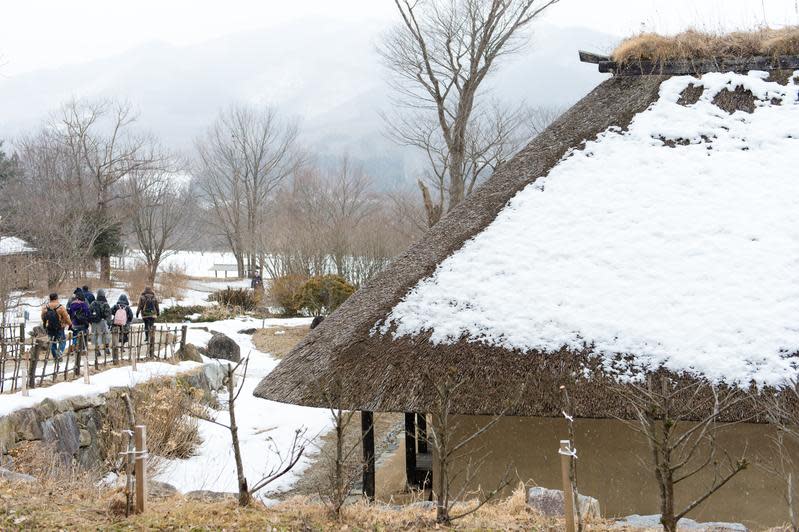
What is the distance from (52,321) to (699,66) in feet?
34.7

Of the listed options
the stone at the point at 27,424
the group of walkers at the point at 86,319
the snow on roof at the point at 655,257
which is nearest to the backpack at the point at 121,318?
the group of walkers at the point at 86,319

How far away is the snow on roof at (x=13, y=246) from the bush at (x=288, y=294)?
33.2ft

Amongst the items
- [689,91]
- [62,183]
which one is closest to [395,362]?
[689,91]

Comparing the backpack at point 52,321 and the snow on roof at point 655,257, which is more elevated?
the snow on roof at point 655,257

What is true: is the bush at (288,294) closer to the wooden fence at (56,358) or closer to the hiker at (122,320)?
the wooden fence at (56,358)

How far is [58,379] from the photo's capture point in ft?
33.1

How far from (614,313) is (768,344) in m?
1.15

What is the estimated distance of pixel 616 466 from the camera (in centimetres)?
605

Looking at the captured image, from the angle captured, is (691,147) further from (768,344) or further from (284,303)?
(284,303)

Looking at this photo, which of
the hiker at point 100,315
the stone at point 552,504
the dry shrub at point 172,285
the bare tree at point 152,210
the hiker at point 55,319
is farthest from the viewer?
the bare tree at point 152,210

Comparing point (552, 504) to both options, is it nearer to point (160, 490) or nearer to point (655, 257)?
point (655, 257)

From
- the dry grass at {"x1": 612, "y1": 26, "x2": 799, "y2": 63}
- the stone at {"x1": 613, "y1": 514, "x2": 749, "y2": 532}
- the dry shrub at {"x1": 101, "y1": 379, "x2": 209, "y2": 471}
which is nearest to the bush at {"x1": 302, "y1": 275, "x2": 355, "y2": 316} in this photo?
the dry shrub at {"x1": 101, "y1": 379, "x2": 209, "y2": 471}

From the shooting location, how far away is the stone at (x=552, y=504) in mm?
4926

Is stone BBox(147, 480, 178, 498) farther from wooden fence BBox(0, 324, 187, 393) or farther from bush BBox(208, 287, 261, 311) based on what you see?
bush BBox(208, 287, 261, 311)
